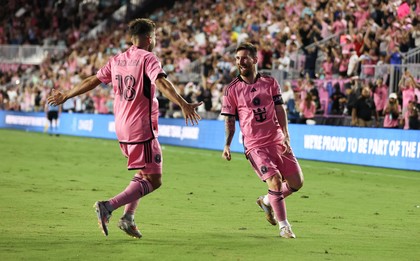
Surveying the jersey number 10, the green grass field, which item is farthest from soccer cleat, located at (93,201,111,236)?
the jersey number 10

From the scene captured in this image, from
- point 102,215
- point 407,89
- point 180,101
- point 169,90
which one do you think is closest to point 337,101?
point 407,89

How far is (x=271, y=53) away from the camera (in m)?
32.4

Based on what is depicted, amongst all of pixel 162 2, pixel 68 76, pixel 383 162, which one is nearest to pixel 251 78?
pixel 383 162

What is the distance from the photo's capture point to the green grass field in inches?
364

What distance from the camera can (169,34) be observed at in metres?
43.0

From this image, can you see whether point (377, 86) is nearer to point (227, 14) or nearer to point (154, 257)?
point (227, 14)

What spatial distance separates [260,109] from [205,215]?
7.53 ft

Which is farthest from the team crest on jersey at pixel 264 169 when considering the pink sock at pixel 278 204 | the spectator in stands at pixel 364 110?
the spectator in stands at pixel 364 110

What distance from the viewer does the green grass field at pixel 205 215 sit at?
9.25m

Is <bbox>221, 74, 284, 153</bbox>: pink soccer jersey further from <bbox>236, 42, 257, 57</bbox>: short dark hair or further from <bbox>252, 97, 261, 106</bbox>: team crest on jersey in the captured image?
<bbox>236, 42, 257, 57</bbox>: short dark hair

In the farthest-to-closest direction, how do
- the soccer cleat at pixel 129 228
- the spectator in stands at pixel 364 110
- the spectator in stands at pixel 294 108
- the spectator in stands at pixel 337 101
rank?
the spectator in stands at pixel 294 108
the spectator in stands at pixel 337 101
the spectator in stands at pixel 364 110
the soccer cleat at pixel 129 228

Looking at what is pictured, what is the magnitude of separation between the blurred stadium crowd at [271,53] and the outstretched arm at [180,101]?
15411mm

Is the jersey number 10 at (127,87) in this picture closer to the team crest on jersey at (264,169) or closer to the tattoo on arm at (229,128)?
the tattoo on arm at (229,128)

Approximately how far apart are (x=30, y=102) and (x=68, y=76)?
367 centimetres
